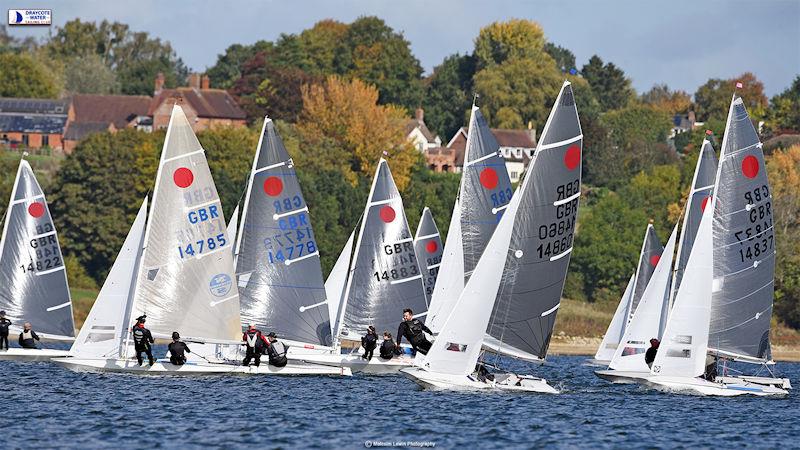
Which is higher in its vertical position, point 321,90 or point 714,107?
point 714,107

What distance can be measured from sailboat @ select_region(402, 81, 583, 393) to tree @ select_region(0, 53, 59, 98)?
369 ft

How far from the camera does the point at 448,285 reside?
49156 mm

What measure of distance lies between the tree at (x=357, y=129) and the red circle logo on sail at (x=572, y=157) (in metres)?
68.3

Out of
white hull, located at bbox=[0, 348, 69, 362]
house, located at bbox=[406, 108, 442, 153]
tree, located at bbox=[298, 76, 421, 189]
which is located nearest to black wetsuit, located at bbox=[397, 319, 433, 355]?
white hull, located at bbox=[0, 348, 69, 362]

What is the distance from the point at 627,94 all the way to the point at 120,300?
140622mm

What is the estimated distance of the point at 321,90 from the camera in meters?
115

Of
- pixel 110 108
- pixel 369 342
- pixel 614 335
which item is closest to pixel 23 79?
pixel 110 108

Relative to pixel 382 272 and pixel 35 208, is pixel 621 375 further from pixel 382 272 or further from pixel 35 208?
pixel 35 208

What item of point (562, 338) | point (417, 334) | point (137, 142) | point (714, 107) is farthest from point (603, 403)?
point (714, 107)

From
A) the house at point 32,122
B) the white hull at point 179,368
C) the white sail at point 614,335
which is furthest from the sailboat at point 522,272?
the house at point 32,122

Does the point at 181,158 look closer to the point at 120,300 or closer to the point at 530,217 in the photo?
the point at 120,300

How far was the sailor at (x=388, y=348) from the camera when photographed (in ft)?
157

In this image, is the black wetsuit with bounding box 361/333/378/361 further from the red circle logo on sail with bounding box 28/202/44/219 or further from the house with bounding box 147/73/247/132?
the house with bounding box 147/73/247/132

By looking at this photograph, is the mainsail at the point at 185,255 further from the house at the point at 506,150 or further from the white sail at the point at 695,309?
the house at the point at 506,150
